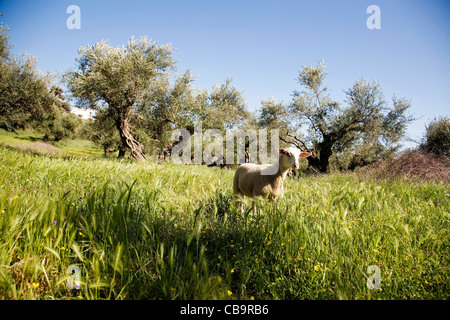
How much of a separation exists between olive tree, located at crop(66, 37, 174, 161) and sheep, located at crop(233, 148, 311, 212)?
550 inches

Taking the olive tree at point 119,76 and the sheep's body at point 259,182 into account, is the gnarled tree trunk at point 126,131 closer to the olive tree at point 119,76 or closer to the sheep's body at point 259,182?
the olive tree at point 119,76

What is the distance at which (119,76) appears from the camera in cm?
1501

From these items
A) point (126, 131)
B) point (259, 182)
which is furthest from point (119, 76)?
point (259, 182)

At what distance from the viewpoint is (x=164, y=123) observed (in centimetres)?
2084

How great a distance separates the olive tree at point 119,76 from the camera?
584 inches

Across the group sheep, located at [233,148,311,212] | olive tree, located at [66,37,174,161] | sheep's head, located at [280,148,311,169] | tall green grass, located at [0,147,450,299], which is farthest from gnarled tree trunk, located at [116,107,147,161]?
tall green grass, located at [0,147,450,299]

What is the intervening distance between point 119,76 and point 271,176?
595 inches

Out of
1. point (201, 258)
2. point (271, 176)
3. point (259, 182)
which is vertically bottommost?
point (201, 258)

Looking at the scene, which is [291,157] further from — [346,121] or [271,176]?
[346,121]

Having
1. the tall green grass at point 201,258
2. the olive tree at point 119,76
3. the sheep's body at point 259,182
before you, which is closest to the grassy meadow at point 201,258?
the tall green grass at point 201,258

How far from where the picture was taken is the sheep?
189 inches
